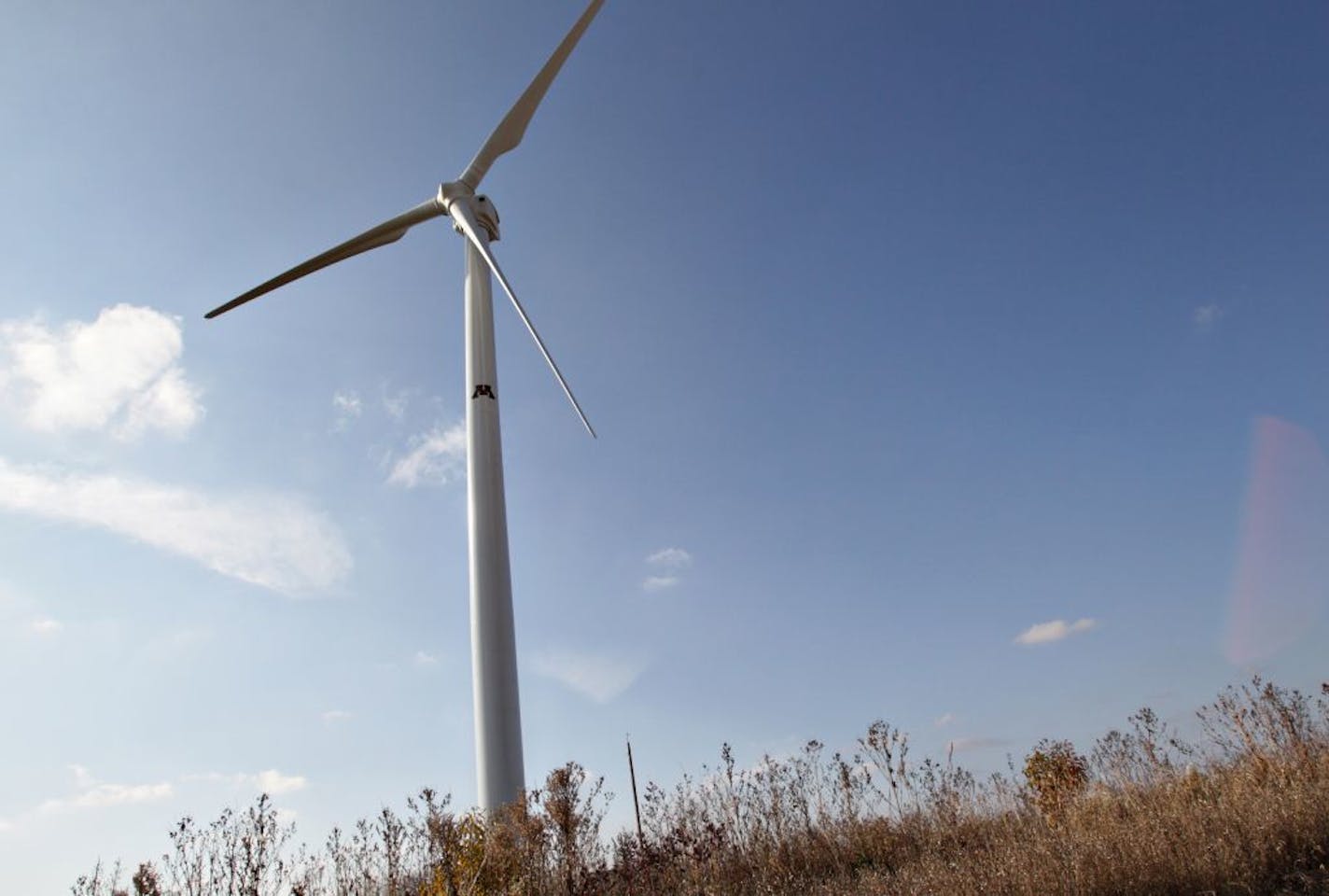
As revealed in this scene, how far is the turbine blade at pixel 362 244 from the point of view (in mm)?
22250

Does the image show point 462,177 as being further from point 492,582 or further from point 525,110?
point 492,582

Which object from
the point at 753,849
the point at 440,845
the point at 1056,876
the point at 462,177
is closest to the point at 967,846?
the point at 753,849

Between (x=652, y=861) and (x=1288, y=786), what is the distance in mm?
8593

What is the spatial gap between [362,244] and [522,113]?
→ 19.9 feet

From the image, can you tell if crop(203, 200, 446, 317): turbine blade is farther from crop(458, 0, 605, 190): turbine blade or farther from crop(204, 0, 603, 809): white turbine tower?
crop(458, 0, 605, 190): turbine blade

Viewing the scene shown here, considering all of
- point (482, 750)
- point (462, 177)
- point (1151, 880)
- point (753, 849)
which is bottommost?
point (1151, 880)

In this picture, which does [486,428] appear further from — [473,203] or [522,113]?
[522,113]

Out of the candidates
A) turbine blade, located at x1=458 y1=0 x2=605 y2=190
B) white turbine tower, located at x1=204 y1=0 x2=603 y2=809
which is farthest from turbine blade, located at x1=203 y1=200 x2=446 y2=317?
turbine blade, located at x1=458 y1=0 x2=605 y2=190

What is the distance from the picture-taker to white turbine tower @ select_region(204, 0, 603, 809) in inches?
555

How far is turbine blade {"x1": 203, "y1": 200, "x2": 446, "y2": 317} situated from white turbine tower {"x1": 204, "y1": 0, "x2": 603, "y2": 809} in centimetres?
3

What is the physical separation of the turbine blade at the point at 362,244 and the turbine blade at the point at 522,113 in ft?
4.87

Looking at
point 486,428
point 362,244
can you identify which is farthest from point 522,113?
point 486,428

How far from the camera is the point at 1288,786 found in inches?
415

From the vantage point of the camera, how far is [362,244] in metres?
22.5
